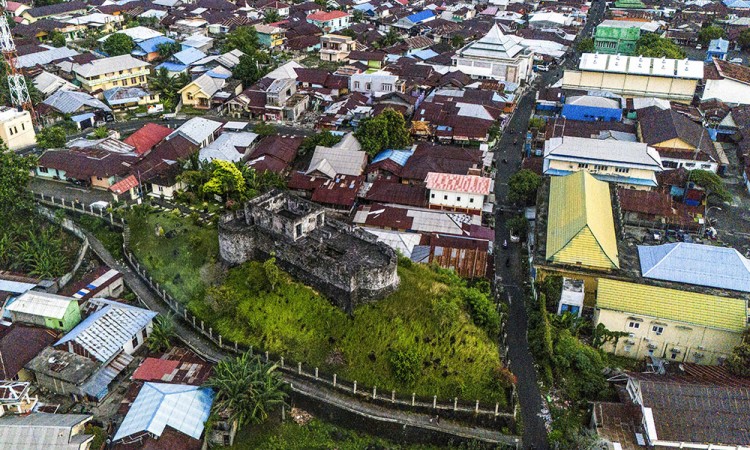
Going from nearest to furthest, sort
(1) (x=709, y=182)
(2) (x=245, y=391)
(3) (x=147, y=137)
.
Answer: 1. (2) (x=245, y=391)
2. (1) (x=709, y=182)
3. (3) (x=147, y=137)

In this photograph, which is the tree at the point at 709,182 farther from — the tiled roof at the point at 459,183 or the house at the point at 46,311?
the house at the point at 46,311

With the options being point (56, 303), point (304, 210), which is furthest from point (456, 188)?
point (56, 303)

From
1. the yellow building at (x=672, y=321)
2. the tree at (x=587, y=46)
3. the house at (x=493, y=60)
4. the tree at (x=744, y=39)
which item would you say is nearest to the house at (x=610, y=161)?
the yellow building at (x=672, y=321)

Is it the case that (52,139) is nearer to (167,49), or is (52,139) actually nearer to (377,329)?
(167,49)

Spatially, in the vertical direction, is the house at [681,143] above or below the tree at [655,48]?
below

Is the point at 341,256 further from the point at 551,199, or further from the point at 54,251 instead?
the point at 54,251

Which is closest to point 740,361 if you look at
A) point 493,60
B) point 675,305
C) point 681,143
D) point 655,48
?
point 675,305
